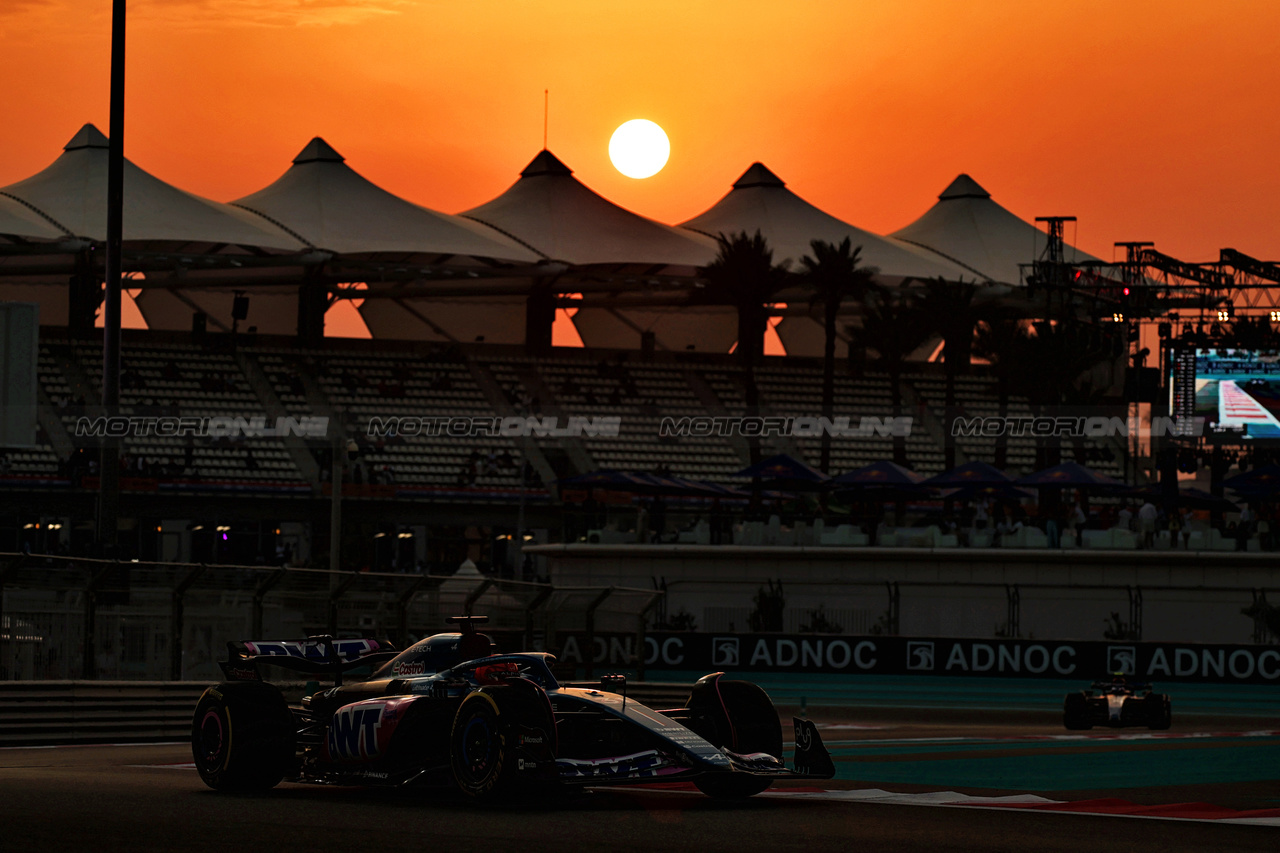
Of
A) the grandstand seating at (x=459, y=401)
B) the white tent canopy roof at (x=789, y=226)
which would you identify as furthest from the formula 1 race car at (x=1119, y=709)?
the white tent canopy roof at (x=789, y=226)

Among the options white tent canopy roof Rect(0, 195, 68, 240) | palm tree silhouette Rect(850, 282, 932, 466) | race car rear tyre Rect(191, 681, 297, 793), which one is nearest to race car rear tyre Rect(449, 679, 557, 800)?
race car rear tyre Rect(191, 681, 297, 793)

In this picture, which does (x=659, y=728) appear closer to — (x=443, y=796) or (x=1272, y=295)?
(x=443, y=796)

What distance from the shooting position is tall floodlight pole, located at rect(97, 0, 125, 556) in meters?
19.5

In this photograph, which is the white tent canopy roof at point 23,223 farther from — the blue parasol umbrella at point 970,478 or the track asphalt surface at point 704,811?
the track asphalt surface at point 704,811

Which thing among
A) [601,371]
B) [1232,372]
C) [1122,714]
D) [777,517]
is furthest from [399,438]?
[1122,714]

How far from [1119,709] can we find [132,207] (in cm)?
4346

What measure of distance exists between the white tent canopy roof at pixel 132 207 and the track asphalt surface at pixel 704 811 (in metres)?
42.4

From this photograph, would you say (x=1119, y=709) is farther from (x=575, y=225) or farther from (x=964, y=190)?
(x=964, y=190)

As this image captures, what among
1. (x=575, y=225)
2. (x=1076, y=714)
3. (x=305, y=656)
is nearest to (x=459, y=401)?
(x=575, y=225)

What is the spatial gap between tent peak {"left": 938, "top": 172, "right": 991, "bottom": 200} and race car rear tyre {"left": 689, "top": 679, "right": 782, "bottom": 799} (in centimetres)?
6664

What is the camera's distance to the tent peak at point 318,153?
63.1 meters

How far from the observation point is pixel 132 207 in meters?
57.3

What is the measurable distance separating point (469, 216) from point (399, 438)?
12.2 meters

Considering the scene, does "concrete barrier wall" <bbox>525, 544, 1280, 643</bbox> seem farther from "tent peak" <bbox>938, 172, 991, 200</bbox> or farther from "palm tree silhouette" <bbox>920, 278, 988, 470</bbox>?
"tent peak" <bbox>938, 172, 991, 200</bbox>
